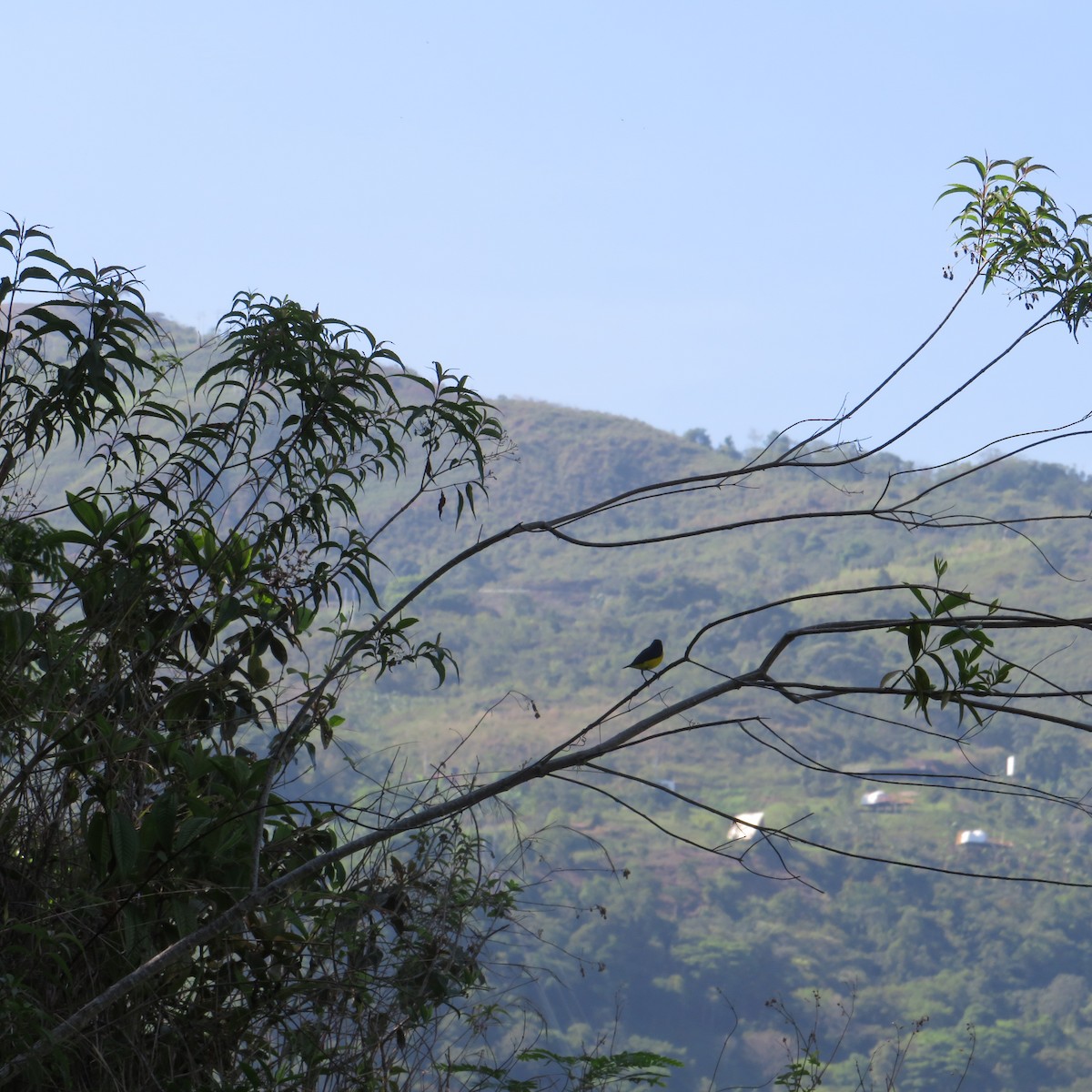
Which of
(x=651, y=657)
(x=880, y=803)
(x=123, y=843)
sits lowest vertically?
(x=880, y=803)

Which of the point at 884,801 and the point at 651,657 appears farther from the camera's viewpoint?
the point at 884,801

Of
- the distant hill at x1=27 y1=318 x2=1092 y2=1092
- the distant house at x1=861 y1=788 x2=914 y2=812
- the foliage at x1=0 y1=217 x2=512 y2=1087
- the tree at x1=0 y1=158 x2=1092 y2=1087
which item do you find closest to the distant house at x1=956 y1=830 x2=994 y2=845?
the distant hill at x1=27 y1=318 x2=1092 y2=1092

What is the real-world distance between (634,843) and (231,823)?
167 feet

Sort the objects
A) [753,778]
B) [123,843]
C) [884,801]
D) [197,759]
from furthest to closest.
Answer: [753,778]
[884,801]
[197,759]
[123,843]

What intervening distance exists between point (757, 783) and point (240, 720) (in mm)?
54398

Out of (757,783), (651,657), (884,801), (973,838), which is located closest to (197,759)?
(651,657)

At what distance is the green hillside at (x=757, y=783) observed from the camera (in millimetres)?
40875

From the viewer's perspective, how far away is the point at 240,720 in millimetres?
1609

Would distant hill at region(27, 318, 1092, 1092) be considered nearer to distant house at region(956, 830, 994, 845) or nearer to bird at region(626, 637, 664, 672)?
distant house at region(956, 830, 994, 845)

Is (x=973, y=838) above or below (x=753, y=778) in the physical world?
above

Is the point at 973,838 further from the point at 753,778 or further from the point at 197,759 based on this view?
the point at 197,759

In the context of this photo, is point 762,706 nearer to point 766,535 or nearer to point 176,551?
point 766,535

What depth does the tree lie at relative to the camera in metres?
1.25

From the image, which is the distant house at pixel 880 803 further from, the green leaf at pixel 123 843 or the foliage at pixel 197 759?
the green leaf at pixel 123 843
